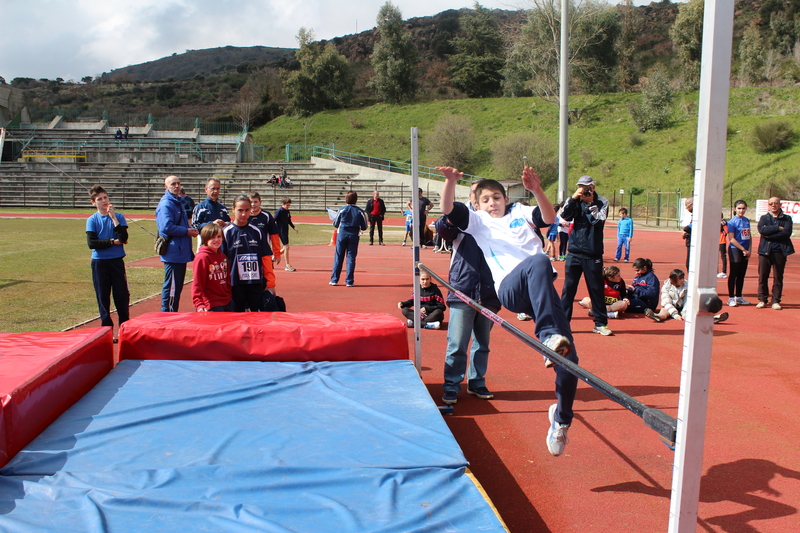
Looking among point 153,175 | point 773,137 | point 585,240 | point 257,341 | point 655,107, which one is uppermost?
point 655,107

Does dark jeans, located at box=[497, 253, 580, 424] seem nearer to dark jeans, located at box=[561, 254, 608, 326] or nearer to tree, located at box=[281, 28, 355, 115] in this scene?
dark jeans, located at box=[561, 254, 608, 326]

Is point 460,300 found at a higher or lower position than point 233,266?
lower

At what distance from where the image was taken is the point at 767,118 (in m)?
42.6

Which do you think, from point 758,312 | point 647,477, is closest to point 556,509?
point 647,477

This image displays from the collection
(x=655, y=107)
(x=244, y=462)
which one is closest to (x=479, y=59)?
(x=655, y=107)

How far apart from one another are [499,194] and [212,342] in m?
2.70

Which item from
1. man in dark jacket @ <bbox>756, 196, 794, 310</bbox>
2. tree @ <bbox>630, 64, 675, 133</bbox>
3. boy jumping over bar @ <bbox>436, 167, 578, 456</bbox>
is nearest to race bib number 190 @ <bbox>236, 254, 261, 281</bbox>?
boy jumping over bar @ <bbox>436, 167, 578, 456</bbox>

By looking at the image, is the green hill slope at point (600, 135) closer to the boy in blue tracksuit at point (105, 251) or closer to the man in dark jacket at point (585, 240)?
the man in dark jacket at point (585, 240)

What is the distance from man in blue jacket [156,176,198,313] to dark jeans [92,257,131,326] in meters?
0.46

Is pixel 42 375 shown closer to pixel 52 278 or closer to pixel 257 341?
pixel 257 341

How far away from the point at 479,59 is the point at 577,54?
57.0ft

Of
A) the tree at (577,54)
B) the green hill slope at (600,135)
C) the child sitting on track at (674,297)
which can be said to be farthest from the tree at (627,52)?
the child sitting on track at (674,297)

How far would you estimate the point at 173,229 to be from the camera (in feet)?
22.8

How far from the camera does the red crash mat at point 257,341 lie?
16.5 ft
